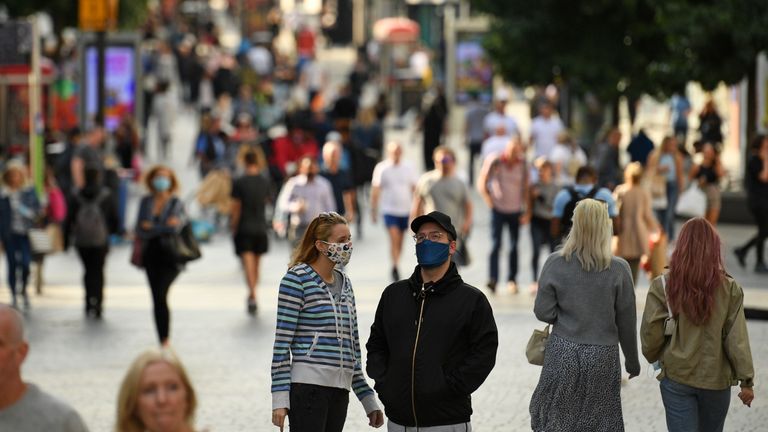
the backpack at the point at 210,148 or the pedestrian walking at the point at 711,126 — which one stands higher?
the pedestrian walking at the point at 711,126

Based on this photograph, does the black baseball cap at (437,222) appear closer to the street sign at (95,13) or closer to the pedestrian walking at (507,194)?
the pedestrian walking at (507,194)

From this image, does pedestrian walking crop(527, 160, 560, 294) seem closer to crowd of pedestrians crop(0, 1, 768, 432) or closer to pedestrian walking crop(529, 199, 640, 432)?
crowd of pedestrians crop(0, 1, 768, 432)

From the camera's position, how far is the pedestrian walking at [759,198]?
19.8 meters

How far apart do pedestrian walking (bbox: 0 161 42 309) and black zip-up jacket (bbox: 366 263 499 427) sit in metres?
10.7

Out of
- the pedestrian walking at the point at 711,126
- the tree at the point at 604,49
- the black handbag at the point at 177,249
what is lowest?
the black handbag at the point at 177,249

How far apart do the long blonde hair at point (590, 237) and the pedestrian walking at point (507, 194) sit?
932 centimetres

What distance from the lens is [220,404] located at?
492 inches

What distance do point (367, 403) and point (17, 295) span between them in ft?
37.6

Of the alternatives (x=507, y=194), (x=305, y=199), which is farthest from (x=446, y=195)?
(x=305, y=199)

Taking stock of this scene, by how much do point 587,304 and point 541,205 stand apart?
9.36 metres

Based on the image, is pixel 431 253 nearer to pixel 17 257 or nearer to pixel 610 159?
pixel 17 257

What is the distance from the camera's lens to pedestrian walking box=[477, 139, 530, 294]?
18172mm

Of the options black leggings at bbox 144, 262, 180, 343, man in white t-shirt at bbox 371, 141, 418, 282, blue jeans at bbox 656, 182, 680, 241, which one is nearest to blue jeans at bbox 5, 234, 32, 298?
black leggings at bbox 144, 262, 180, 343

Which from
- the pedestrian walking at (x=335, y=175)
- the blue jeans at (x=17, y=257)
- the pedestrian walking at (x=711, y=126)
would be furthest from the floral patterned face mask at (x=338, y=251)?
the pedestrian walking at (x=711, y=126)
